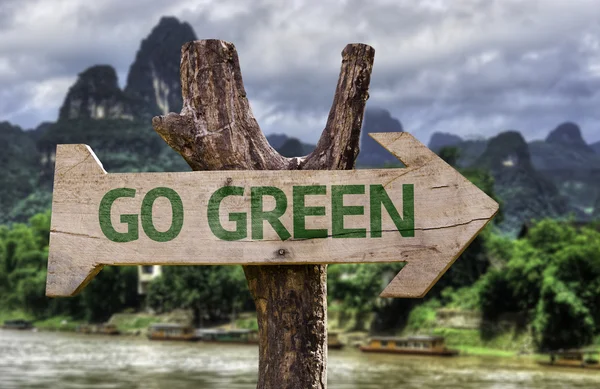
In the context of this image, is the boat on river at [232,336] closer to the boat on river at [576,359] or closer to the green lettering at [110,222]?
the boat on river at [576,359]

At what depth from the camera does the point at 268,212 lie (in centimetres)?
303

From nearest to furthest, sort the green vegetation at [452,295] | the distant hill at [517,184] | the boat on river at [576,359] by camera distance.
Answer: the boat on river at [576,359]
the green vegetation at [452,295]
the distant hill at [517,184]

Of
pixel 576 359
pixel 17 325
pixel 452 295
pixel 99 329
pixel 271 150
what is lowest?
pixel 576 359

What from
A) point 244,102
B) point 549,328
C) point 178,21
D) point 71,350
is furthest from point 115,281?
point 178,21

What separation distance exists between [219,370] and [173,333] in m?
13.1

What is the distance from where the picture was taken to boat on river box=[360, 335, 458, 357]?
105ft

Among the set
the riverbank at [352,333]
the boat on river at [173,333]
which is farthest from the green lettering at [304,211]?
the boat on river at [173,333]

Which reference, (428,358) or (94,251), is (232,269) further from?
(94,251)

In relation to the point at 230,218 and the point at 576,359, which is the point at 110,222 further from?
the point at 576,359

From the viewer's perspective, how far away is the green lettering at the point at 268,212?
119 inches

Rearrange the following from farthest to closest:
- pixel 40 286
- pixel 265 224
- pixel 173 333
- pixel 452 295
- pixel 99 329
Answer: pixel 40 286 → pixel 99 329 → pixel 173 333 → pixel 452 295 → pixel 265 224

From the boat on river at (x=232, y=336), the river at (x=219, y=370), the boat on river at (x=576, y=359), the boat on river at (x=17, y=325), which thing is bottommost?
the river at (x=219, y=370)

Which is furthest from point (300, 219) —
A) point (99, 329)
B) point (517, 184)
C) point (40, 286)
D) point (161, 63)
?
point (161, 63)

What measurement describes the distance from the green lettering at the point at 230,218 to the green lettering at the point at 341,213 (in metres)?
0.32
